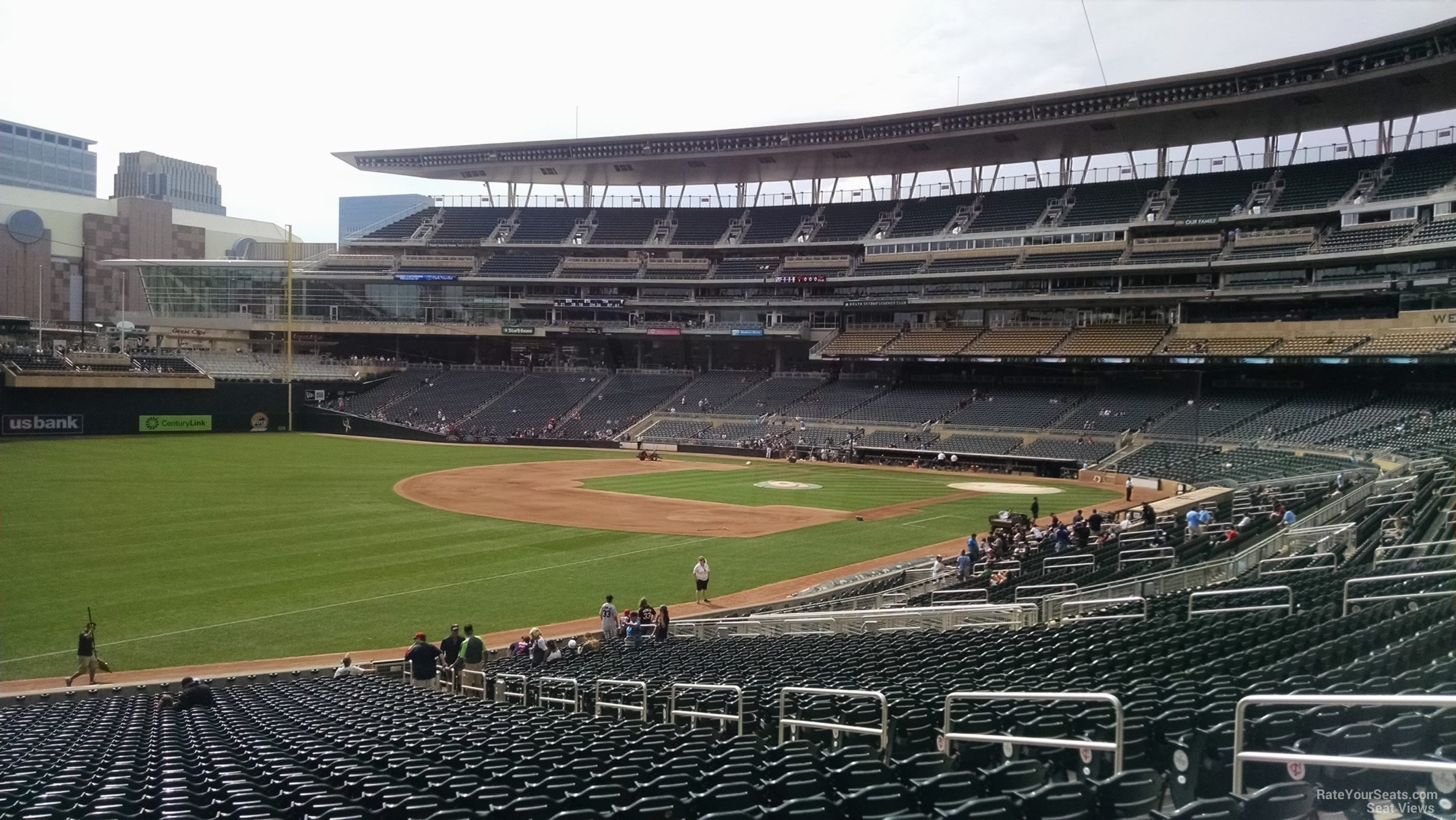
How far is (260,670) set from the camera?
57.7 ft

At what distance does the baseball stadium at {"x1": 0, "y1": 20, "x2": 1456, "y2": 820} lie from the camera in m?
7.14

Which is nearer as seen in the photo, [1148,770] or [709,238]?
[1148,770]

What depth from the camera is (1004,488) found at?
4584cm

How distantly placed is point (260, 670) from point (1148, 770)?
16663 millimetres

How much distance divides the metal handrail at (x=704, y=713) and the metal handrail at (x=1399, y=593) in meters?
6.59

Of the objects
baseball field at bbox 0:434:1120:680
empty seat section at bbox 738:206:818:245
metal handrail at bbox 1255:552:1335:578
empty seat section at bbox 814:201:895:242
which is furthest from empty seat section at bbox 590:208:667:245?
metal handrail at bbox 1255:552:1335:578

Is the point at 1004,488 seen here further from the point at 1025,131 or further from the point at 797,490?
the point at 1025,131

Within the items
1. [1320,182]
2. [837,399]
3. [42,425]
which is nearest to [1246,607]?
[1320,182]

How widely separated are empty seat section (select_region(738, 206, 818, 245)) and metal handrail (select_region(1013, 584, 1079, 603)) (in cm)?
5790

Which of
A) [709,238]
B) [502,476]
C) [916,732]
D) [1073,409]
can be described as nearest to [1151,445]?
[1073,409]

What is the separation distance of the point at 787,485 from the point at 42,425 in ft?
153

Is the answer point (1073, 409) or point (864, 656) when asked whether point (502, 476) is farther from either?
point (864, 656)

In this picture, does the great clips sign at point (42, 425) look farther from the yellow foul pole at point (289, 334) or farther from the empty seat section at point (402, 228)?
the empty seat section at point (402, 228)

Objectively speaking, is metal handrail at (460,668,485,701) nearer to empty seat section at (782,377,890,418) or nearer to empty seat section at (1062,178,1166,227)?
empty seat section at (782,377,890,418)
